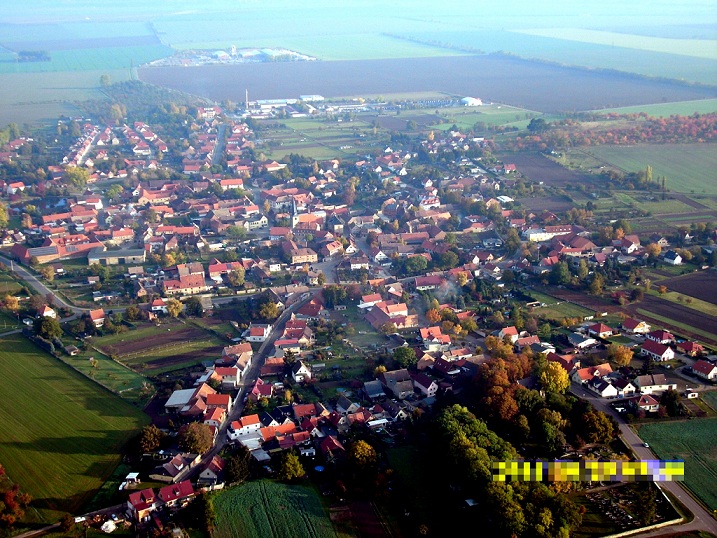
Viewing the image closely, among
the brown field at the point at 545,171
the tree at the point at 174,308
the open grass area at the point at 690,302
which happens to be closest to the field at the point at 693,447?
the open grass area at the point at 690,302

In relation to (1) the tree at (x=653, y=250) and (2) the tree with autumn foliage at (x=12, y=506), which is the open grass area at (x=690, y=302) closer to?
(1) the tree at (x=653, y=250)

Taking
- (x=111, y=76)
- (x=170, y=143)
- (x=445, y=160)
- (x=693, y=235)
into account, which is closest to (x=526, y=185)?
(x=445, y=160)

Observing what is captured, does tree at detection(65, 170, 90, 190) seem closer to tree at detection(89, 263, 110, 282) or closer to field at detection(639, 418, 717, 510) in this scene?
tree at detection(89, 263, 110, 282)

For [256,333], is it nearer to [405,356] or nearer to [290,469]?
[405,356]

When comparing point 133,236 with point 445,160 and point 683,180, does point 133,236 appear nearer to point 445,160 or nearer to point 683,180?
point 445,160

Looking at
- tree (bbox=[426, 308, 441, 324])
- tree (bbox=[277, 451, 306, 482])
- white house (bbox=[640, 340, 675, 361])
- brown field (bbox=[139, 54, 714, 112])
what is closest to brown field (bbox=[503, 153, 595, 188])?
brown field (bbox=[139, 54, 714, 112])
